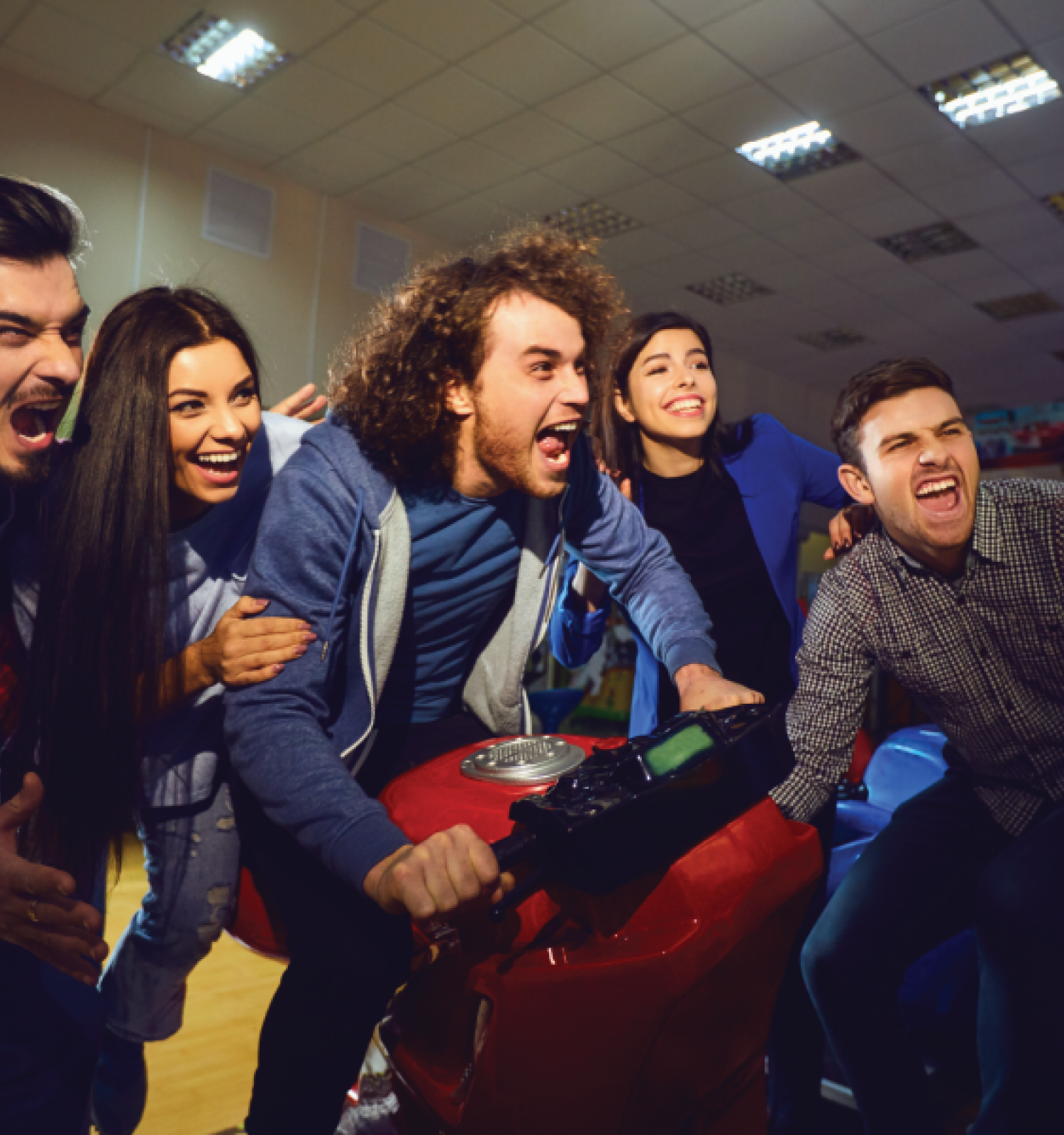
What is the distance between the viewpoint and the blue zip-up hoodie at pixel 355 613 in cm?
103

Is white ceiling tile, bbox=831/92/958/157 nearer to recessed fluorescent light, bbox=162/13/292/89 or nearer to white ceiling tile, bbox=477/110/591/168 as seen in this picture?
white ceiling tile, bbox=477/110/591/168

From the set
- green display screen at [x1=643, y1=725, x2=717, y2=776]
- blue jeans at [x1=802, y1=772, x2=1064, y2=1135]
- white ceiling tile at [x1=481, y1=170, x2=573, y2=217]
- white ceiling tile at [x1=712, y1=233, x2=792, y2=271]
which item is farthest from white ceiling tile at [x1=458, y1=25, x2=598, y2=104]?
green display screen at [x1=643, y1=725, x2=717, y2=776]

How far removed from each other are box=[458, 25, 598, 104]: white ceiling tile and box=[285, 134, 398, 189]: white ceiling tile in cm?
130

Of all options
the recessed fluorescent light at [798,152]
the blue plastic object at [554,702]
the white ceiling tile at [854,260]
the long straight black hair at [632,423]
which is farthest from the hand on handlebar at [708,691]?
Result: the white ceiling tile at [854,260]

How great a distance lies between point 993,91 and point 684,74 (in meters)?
1.87

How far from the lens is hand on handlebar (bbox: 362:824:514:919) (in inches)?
34.0

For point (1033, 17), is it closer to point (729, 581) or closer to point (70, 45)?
point (729, 581)

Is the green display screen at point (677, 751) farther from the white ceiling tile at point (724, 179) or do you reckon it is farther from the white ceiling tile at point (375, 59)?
the white ceiling tile at point (724, 179)

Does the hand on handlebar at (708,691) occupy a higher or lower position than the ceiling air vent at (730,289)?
lower

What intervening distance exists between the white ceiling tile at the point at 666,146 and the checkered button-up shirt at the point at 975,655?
4.84 metres

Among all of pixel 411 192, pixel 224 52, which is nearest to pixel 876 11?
pixel 411 192

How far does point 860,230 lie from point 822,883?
250 inches

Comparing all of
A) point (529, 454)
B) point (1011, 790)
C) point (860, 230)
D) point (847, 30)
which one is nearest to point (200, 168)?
point (847, 30)

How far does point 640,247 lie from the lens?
7473 millimetres
